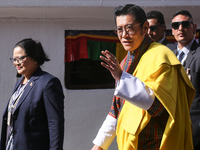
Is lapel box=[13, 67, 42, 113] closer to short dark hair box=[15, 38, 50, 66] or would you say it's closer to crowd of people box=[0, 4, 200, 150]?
crowd of people box=[0, 4, 200, 150]

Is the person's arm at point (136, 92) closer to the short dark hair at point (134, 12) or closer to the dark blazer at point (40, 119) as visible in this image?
the short dark hair at point (134, 12)

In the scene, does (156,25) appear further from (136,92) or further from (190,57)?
(136,92)

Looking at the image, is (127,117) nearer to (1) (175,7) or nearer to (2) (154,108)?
(2) (154,108)

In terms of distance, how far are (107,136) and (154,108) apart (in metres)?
0.68

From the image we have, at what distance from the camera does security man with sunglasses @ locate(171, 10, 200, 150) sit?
2.83m

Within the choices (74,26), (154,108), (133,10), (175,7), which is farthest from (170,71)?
(74,26)

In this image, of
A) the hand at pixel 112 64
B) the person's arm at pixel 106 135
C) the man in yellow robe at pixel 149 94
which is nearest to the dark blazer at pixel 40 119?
the person's arm at pixel 106 135

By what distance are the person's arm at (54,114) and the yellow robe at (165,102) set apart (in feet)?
2.60

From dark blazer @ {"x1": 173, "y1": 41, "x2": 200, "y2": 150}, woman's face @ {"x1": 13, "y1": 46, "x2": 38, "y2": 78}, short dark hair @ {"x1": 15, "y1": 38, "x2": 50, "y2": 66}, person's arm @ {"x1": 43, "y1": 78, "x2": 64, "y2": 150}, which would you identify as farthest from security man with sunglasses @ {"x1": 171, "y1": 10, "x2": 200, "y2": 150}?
woman's face @ {"x1": 13, "y1": 46, "x2": 38, "y2": 78}

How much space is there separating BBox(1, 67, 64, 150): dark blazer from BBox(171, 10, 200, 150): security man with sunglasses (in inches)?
56.3

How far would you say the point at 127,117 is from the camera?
172 centimetres

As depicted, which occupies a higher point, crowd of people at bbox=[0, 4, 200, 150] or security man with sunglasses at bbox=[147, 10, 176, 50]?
security man with sunglasses at bbox=[147, 10, 176, 50]

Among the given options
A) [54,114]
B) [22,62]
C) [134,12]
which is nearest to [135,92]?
[134,12]

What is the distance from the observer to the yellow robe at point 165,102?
1584 millimetres
